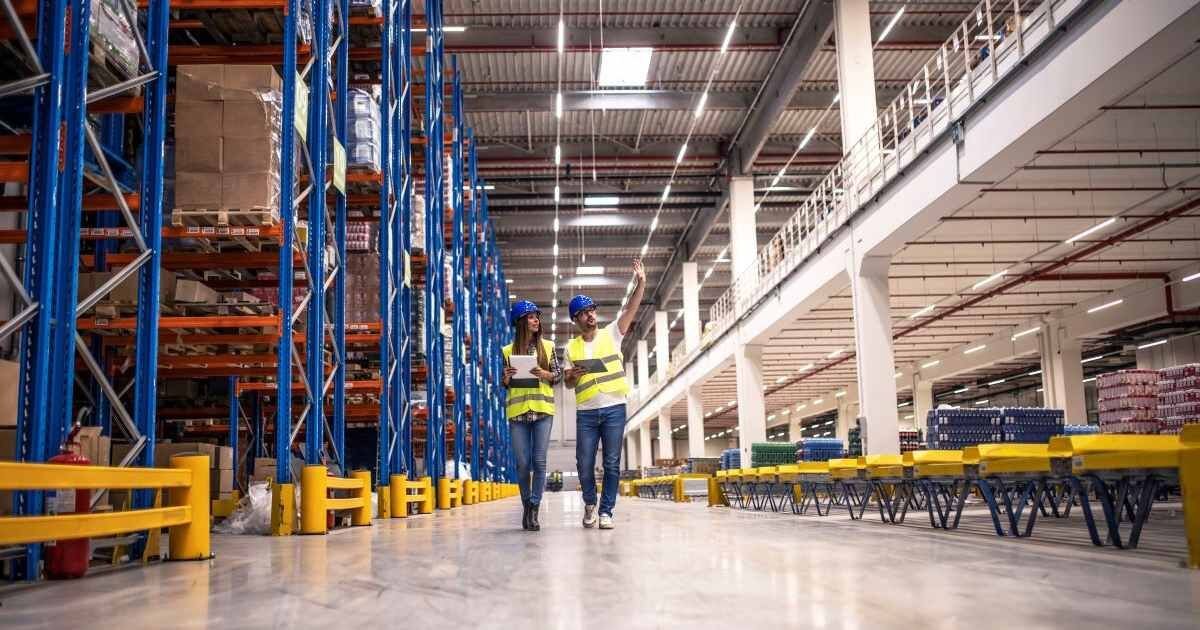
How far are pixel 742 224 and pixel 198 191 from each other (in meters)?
22.1

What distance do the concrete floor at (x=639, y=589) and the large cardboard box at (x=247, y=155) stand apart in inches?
120

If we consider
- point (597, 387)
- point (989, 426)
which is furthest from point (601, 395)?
point (989, 426)

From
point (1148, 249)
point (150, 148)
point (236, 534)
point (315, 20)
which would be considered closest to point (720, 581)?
point (150, 148)

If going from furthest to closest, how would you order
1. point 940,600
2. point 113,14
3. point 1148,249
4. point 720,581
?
1. point 1148,249
2. point 113,14
3. point 720,581
4. point 940,600

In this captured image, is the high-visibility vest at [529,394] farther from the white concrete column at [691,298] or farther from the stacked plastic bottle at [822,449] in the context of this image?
the white concrete column at [691,298]

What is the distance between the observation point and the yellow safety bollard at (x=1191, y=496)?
162 inches

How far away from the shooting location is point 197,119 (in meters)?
7.23

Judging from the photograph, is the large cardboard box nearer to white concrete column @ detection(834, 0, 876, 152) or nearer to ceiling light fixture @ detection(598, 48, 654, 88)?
white concrete column @ detection(834, 0, 876, 152)

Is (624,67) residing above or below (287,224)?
above

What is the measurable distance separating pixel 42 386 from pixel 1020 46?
10.9 m

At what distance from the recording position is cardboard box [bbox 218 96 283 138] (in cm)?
720

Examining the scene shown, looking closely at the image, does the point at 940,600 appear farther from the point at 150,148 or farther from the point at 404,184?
the point at 404,184

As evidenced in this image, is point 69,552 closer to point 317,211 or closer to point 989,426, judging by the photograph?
point 317,211

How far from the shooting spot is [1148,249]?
2027 cm
